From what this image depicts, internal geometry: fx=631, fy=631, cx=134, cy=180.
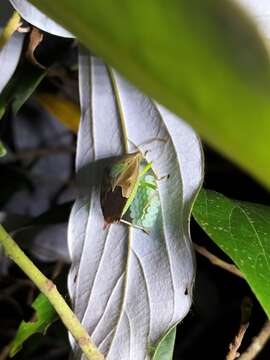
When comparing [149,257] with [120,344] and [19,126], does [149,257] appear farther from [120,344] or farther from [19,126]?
[19,126]

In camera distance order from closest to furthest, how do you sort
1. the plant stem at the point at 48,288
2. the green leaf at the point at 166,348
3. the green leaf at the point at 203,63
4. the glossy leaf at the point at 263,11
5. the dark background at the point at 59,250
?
1. the green leaf at the point at 203,63
2. the glossy leaf at the point at 263,11
3. the plant stem at the point at 48,288
4. the green leaf at the point at 166,348
5. the dark background at the point at 59,250

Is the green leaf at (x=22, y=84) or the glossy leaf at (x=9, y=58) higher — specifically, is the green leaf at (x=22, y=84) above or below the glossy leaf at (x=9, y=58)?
below

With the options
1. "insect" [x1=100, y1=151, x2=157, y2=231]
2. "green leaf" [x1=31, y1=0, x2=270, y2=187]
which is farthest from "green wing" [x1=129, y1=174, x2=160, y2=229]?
"green leaf" [x1=31, y1=0, x2=270, y2=187]

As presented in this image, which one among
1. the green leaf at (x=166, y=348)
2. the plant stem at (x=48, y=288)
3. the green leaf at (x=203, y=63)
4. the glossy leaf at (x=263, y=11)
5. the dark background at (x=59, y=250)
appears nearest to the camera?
the green leaf at (x=203, y=63)

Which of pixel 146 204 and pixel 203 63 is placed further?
pixel 146 204

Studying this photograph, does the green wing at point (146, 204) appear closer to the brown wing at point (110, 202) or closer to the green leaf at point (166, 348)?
the brown wing at point (110, 202)

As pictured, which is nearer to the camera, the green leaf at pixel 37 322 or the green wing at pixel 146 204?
the green wing at pixel 146 204

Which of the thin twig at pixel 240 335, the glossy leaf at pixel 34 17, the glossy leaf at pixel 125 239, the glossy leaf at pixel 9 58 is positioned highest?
the glossy leaf at pixel 34 17

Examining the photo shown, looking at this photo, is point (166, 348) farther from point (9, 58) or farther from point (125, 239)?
point (9, 58)

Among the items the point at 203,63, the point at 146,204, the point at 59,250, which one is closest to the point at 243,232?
the point at 146,204

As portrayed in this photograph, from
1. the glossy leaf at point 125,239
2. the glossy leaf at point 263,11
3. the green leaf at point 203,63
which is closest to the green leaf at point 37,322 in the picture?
the glossy leaf at point 125,239
